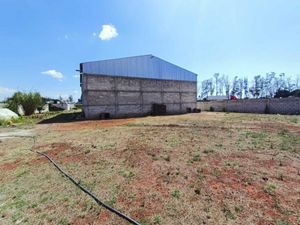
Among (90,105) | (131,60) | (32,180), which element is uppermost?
(131,60)

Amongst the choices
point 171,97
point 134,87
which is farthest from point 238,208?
point 171,97

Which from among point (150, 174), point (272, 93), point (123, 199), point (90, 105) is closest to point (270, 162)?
point (150, 174)

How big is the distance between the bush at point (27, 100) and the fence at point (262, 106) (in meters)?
23.0

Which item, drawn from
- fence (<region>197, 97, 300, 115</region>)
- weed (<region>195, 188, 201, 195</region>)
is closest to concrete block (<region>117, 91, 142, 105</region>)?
fence (<region>197, 97, 300, 115</region>)

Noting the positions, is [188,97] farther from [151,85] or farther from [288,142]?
[288,142]

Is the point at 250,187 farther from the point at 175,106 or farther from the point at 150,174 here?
the point at 175,106

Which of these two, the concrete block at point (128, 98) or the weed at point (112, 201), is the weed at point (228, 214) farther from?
the concrete block at point (128, 98)

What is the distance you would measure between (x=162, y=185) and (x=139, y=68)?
21.6 m

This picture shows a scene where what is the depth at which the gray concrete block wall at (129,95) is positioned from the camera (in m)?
21.7

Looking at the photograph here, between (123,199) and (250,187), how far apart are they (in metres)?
2.33

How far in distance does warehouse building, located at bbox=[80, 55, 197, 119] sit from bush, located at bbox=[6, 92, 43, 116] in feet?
33.4

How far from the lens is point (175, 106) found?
29.1 metres

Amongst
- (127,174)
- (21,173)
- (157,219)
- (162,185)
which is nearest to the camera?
(157,219)

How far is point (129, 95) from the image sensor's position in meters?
24.4
